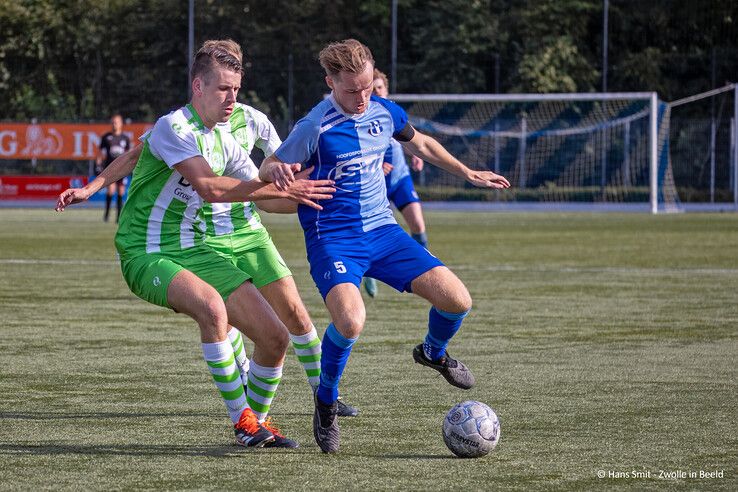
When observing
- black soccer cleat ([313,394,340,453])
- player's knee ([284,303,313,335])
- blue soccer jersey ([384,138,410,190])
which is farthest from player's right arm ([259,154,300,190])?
blue soccer jersey ([384,138,410,190])

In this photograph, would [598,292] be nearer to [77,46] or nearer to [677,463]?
[677,463]

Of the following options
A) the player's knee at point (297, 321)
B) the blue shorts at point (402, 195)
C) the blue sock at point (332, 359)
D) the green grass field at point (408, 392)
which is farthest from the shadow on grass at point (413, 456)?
the blue shorts at point (402, 195)

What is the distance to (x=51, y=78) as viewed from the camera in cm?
4412

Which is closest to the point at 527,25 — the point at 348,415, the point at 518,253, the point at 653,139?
the point at 653,139

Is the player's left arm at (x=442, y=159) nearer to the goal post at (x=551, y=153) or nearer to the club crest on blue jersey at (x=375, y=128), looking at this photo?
the club crest on blue jersey at (x=375, y=128)

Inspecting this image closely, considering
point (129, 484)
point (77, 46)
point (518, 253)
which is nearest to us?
point (129, 484)

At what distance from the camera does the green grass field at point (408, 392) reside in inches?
210

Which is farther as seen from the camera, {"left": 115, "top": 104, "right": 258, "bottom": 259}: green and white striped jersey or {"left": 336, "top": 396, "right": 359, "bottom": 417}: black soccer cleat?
{"left": 336, "top": 396, "right": 359, "bottom": 417}: black soccer cleat

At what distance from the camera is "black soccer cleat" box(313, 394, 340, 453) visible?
18.9ft

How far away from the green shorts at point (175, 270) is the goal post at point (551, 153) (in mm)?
31244

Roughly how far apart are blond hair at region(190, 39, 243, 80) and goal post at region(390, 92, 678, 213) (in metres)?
31.3

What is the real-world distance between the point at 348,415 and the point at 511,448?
1.07 meters

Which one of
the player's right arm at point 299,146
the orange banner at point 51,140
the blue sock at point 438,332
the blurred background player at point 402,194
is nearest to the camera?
the player's right arm at point 299,146

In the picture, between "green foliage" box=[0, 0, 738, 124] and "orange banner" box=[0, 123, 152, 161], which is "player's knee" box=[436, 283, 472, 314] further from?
"green foliage" box=[0, 0, 738, 124]
